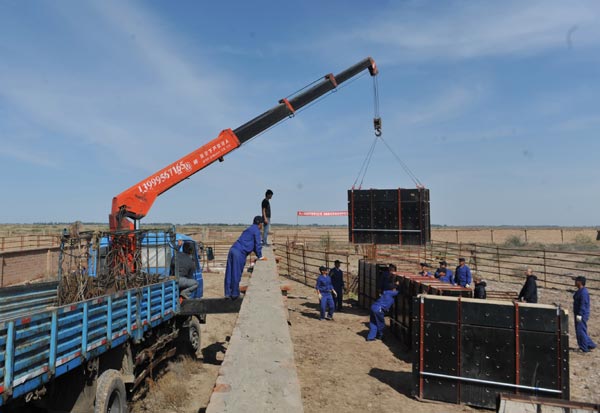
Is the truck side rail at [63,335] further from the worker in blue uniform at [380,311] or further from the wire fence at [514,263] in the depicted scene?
the wire fence at [514,263]

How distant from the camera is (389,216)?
1401cm

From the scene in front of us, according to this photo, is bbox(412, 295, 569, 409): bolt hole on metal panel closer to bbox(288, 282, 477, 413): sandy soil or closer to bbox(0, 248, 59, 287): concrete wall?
bbox(288, 282, 477, 413): sandy soil

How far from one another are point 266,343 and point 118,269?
4315 millimetres

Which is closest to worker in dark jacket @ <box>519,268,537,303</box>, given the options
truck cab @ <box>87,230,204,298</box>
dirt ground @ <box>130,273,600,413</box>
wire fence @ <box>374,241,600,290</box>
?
dirt ground @ <box>130,273,600,413</box>

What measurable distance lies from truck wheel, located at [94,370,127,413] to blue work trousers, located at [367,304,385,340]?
22.6 ft

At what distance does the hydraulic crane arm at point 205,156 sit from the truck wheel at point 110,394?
15.0 ft

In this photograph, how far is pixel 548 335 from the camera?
646 centimetres

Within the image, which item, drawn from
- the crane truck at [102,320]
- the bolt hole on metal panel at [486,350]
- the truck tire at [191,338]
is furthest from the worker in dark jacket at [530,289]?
the truck tire at [191,338]

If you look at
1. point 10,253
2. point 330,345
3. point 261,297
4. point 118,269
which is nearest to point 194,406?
point 261,297

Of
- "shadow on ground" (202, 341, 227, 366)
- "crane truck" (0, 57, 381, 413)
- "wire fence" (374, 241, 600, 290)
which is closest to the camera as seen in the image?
"crane truck" (0, 57, 381, 413)

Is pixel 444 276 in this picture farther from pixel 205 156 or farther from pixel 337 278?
pixel 205 156

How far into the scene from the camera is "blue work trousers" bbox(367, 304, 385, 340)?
35.5ft

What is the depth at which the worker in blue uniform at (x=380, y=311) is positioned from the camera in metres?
10.8

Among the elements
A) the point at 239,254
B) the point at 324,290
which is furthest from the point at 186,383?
the point at 324,290
